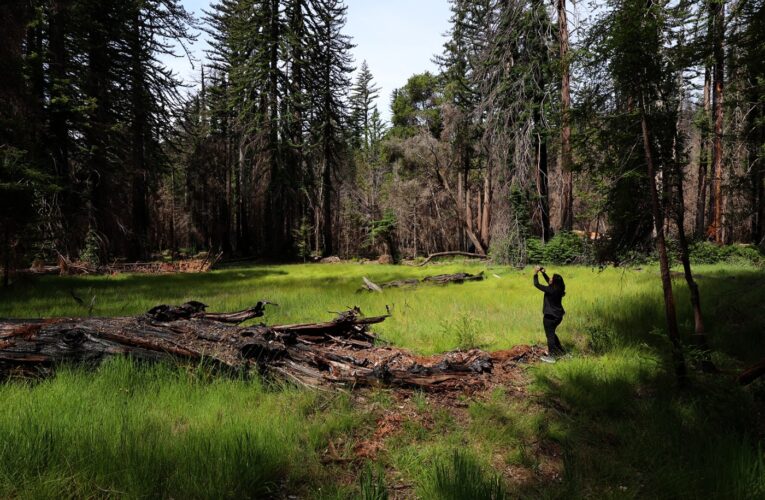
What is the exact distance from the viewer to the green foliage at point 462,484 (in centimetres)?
268

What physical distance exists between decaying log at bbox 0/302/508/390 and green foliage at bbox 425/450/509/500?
1858 mm

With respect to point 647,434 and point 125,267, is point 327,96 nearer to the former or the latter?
point 125,267

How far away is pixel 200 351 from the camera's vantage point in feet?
15.8

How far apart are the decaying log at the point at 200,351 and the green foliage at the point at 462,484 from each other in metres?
1.86

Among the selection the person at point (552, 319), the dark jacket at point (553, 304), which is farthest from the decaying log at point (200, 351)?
the dark jacket at point (553, 304)

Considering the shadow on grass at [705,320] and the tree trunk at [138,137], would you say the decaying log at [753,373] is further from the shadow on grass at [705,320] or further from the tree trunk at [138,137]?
the tree trunk at [138,137]

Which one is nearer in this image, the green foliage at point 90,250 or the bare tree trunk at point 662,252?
the bare tree trunk at point 662,252

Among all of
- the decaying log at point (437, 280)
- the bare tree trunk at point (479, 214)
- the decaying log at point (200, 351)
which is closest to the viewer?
the decaying log at point (200, 351)

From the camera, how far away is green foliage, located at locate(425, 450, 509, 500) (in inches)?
105

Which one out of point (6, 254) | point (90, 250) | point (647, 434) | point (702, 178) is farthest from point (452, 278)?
point (702, 178)

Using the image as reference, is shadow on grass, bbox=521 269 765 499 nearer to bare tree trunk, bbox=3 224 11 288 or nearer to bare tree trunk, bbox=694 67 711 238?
bare tree trunk, bbox=3 224 11 288

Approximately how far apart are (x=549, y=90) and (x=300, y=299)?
52.4 ft

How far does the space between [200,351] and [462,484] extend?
3651mm

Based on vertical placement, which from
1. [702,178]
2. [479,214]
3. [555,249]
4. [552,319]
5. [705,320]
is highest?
[702,178]
